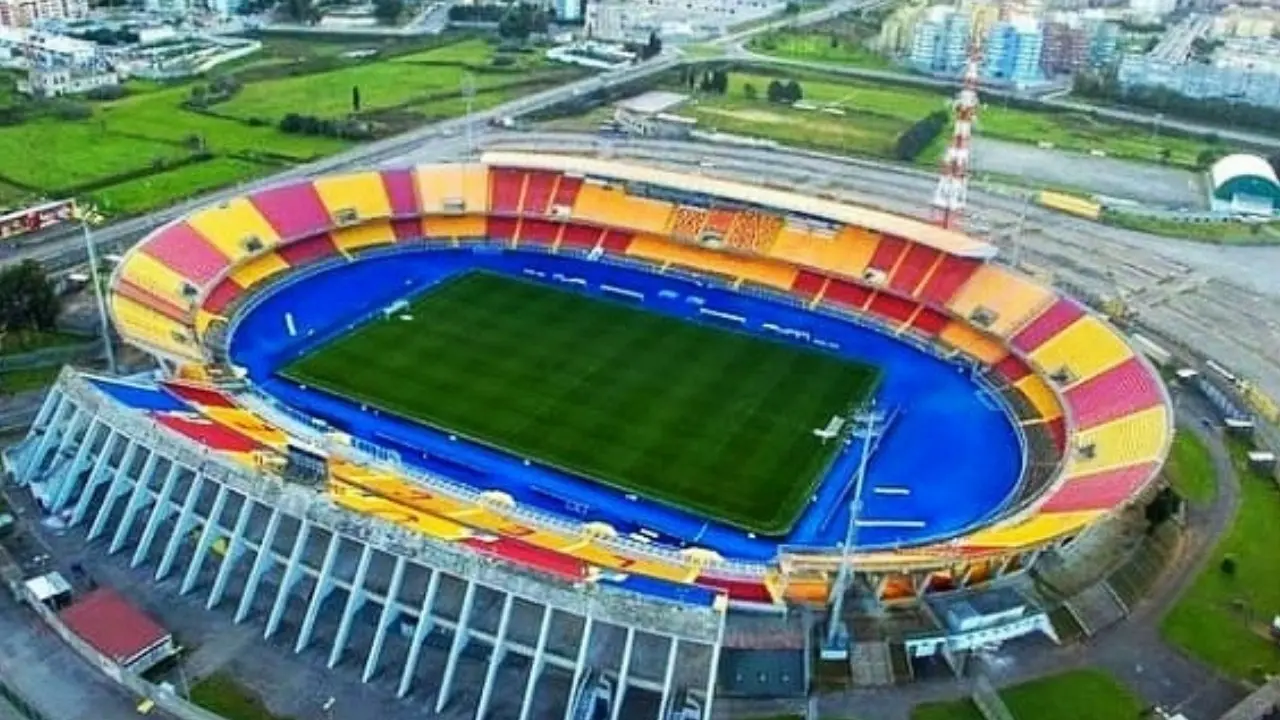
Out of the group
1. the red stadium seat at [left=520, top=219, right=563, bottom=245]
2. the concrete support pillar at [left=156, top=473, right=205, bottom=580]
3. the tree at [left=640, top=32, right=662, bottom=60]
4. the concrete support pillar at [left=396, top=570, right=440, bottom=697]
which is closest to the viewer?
the concrete support pillar at [left=396, top=570, right=440, bottom=697]

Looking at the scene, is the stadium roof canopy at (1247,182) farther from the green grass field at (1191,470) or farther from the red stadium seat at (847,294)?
the green grass field at (1191,470)

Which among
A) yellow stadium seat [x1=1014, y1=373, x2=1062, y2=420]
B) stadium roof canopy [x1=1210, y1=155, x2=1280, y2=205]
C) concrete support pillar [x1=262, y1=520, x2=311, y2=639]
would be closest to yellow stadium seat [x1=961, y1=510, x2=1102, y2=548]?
yellow stadium seat [x1=1014, y1=373, x2=1062, y2=420]

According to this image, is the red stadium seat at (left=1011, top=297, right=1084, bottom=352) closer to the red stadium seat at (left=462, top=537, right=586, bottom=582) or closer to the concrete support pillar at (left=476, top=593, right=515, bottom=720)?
the red stadium seat at (left=462, top=537, right=586, bottom=582)

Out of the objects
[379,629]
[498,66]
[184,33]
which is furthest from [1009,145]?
[184,33]

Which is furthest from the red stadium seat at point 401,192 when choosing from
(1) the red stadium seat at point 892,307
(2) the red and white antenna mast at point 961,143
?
(2) the red and white antenna mast at point 961,143

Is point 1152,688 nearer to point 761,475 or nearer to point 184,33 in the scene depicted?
point 761,475
